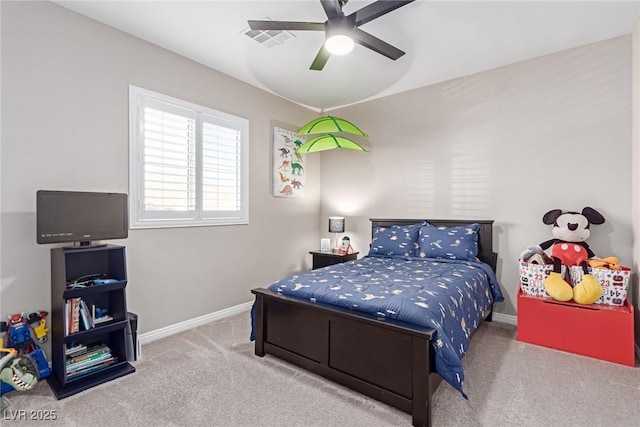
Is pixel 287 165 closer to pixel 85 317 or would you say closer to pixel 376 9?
pixel 376 9

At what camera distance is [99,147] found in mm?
2672

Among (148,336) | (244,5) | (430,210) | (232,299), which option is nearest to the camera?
(244,5)

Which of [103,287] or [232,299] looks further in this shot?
[232,299]

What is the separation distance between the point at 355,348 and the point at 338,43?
2117 millimetres

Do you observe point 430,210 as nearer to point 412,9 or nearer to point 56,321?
point 412,9

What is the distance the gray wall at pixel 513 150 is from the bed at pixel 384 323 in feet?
2.65

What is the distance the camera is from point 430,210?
13.2ft

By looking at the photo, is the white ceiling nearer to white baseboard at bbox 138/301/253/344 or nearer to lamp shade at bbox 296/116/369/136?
lamp shade at bbox 296/116/369/136

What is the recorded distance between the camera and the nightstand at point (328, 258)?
4289 millimetres

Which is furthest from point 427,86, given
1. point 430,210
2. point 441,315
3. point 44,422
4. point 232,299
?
point 44,422

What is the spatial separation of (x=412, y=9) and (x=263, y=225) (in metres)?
2.81

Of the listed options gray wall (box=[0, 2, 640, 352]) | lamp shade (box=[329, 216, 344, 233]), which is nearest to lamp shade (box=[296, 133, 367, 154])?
gray wall (box=[0, 2, 640, 352])

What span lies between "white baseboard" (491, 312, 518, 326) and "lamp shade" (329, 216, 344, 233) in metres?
2.09

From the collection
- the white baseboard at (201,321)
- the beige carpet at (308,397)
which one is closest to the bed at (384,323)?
the beige carpet at (308,397)
